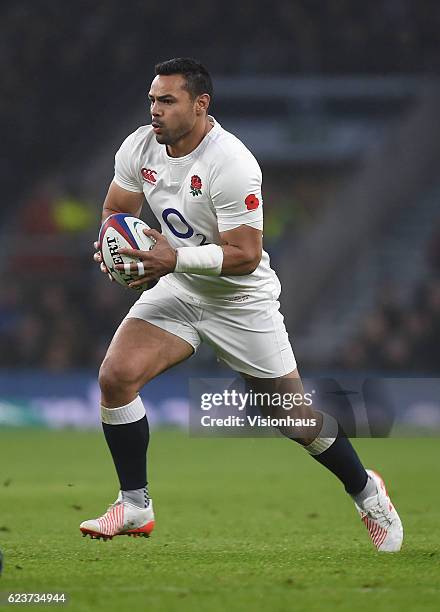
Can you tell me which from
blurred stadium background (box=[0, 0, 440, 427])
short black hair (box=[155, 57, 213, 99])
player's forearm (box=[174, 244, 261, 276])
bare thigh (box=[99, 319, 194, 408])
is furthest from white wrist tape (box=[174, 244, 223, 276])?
blurred stadium background (box=[0, 0, 440, 427])

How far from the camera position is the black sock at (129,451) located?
6.04 m

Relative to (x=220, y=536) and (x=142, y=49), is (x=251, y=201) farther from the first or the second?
(x=142, y=49)

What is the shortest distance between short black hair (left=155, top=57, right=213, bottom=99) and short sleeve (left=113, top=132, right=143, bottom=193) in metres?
0.38

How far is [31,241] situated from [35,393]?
321 cm

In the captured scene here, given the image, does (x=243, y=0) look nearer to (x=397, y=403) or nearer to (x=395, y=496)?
(x=397, y=403)

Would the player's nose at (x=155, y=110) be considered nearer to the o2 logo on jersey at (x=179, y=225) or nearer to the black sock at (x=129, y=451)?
the o2 logo on jersey at (x=179, y=225)

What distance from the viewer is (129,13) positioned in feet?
65.4

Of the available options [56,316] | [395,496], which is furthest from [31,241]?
[395,496]

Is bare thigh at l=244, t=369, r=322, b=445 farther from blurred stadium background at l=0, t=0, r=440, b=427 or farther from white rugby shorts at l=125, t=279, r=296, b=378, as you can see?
blurred stadium background at l=0, t=0, r=440, b=427

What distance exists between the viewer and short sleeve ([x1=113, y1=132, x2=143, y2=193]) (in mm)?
6191

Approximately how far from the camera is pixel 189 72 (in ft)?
19.7

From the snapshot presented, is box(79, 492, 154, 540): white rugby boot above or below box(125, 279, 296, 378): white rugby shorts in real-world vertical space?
below

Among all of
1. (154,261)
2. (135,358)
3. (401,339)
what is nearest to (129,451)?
(135,358)

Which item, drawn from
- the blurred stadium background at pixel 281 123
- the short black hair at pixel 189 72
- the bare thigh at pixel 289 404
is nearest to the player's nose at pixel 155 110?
the short black hair at pixel 189 72
